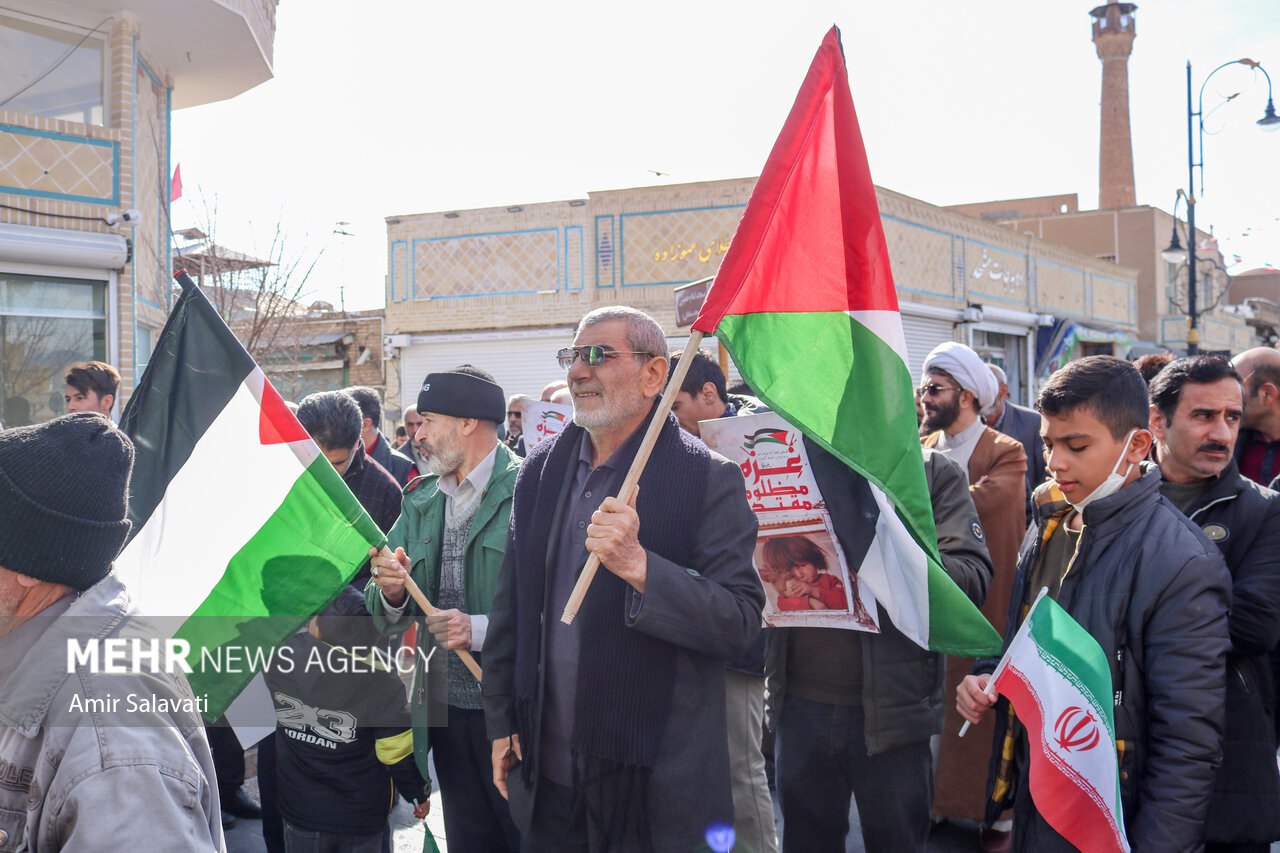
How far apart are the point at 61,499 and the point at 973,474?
405 centimetres

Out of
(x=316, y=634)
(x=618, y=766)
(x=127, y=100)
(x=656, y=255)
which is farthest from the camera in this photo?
(x=656, y=255)

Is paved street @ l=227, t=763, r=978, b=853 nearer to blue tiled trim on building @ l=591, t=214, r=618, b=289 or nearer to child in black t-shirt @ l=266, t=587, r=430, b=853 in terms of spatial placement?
child in black t-shirt @ l=266, t=587, r=430, b=853

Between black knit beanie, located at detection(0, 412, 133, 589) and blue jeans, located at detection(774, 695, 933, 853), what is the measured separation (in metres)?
2.40

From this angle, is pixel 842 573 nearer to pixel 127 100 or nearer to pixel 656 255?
pixel 127 100

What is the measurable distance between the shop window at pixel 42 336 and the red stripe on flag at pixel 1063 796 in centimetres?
1078

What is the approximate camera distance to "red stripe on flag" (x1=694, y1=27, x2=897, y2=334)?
3.07 metres

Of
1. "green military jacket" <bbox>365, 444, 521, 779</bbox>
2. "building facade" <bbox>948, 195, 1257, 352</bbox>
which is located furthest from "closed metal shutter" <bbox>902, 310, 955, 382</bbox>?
"green military jacket" <bbox>365, 444, 521, 779</bbox>

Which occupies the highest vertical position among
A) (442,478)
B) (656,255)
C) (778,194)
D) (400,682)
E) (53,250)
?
(656,255)

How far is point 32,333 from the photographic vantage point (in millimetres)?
10820

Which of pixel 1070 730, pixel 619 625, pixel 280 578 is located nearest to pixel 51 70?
pixel 280 578

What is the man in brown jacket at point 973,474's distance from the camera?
16.0ft

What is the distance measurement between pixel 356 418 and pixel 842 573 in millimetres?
2105

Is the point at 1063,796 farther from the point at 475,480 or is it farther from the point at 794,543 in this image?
the point at 475,480

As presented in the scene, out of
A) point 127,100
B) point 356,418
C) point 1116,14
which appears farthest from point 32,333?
point 1116,14
